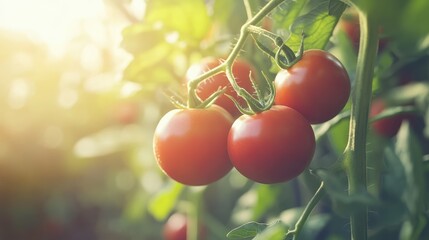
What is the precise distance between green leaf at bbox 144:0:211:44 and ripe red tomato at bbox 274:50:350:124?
46 centimetres

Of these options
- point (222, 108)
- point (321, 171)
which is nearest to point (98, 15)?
point (222, 108)

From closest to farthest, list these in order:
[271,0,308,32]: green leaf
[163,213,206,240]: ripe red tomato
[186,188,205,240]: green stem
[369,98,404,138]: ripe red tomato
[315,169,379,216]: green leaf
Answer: [315,169,379,216]: green leaf, [271,0,308,32]: green leaf, [369,98,404,138]: ripe red tomato, [186,188,205,240]: green stem, [163,213,206,240]: ripe red tomato

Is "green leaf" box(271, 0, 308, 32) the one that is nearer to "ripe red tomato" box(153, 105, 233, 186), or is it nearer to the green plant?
the green plant

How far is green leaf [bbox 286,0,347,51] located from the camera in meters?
0.85

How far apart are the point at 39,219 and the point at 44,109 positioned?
68cm

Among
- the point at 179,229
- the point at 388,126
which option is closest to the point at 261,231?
the point at 388,126

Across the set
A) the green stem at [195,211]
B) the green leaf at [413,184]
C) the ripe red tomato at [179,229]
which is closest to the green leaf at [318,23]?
the green leaf at [413,184]

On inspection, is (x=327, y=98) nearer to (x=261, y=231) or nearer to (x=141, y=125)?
(x=261, y=231)

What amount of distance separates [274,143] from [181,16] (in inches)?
20.7

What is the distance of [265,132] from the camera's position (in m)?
0.79

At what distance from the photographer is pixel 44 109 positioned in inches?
135

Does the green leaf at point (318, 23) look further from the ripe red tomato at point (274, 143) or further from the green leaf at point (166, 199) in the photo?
the green leaf at point (166, 199)

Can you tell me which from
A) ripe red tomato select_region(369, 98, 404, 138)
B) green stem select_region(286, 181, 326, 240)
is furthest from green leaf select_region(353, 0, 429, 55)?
ripe red tomato select_region(369, 98, 404, 138)

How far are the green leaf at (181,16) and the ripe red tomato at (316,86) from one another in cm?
46
